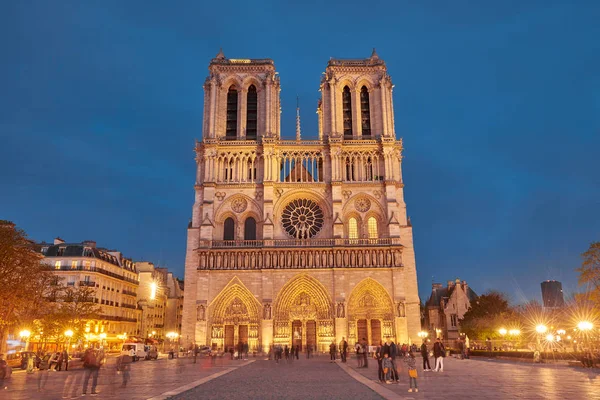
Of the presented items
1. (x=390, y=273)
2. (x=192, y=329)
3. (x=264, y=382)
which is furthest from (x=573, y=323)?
(x=264, y=382)

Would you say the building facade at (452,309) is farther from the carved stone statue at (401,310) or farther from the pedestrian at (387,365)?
the pedestrian at (387,365)

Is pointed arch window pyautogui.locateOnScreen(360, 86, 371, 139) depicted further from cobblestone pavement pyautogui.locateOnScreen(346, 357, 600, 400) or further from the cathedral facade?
cobblestone pavement pyautogui.locateOnScreen(346, 357, 600, 400)

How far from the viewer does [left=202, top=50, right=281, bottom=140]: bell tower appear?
4897 cm

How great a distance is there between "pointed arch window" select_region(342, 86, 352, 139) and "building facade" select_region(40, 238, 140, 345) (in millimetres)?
27283

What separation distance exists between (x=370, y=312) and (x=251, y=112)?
73.1 ft

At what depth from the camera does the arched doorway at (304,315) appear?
142 ft

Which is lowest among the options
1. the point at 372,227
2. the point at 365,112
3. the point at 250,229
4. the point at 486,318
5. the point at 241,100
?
the point at 486,318

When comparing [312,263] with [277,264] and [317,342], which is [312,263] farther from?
[317,342]

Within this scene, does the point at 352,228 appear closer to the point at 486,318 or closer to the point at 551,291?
the point at 486,318

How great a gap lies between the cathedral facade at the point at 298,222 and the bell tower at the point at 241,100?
110 mm

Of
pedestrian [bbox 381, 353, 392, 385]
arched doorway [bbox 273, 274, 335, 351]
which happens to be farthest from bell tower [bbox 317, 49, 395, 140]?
pedestrian [bbox 381, 353, 392, 385]

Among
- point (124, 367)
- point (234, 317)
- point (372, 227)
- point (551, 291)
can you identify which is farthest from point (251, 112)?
point (551, 291)

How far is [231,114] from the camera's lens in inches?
2000

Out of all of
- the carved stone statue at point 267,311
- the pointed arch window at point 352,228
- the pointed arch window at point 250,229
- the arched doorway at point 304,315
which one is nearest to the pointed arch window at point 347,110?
the pointed arch window at point 352,228
